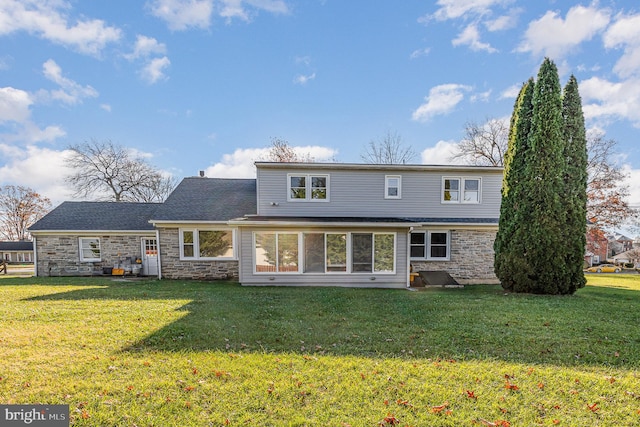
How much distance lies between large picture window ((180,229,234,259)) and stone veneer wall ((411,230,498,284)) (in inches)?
342

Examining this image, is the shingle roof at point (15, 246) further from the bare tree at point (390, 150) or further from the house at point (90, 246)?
the bare tree at point (390, 150)

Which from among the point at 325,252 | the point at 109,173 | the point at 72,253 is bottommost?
the point at 72,253

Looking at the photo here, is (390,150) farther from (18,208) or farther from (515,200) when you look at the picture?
(18,208)

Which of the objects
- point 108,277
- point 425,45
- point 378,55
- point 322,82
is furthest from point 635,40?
point 108,277

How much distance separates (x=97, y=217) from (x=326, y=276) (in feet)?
42.0

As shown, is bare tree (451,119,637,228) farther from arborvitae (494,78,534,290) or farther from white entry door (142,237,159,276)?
white entry door (142,237,159,276)

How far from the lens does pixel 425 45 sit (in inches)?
471

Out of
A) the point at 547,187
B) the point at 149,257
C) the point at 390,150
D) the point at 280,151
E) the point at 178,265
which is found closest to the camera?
the point at 547,187

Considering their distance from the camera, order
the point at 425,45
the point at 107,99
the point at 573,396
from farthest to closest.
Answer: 1. the point at 107,99
2. the point at 425,45
3. the point at 573,396

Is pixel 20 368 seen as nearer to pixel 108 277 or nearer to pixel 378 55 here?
pixel 108 277

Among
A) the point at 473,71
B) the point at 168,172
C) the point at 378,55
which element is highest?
the point at 378,55

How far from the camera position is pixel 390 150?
26.1m

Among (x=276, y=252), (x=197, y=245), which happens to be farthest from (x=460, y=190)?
(x=197, y=245)

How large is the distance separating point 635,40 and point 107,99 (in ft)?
68.1
